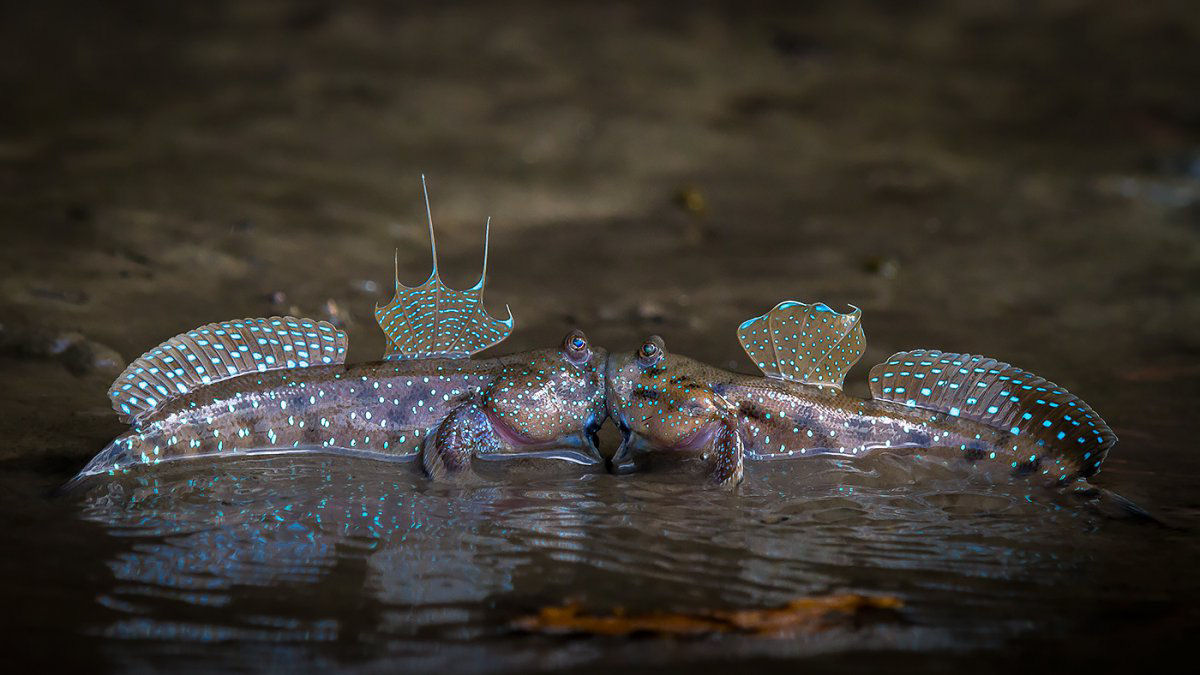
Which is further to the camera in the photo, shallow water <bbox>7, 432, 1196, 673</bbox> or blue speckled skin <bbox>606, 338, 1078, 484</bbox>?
blue speckled skin <bbox>606, 338, 1078, 484</bbox>

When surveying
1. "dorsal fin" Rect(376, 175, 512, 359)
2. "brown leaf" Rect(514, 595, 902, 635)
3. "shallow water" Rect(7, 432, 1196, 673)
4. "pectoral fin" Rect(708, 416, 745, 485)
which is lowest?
"brown leaf" Rect(514, 595, 902, 635)

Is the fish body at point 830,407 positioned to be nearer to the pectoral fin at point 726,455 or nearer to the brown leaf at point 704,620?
the pectoral fin at point 726,455

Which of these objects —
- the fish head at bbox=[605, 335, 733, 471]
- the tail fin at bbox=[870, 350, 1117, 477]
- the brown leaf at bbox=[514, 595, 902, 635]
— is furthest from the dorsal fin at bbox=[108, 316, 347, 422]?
the tail fin at bbox=[870, 350, 1117, 477]

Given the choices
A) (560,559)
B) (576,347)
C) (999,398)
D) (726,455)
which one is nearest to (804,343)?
(726,455)

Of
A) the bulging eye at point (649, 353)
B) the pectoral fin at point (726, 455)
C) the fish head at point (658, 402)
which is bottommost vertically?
the pectoral fin at point (726, 455)

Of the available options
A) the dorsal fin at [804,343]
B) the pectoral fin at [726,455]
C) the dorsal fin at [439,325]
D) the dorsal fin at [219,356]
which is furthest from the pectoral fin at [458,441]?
the dorsal fin at [804,343]

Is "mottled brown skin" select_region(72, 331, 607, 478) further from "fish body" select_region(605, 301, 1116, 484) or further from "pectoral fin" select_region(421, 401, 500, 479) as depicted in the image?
"fish body" select_region(605, 301, 1116, 484)

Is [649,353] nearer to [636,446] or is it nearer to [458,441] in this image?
[636,446]
